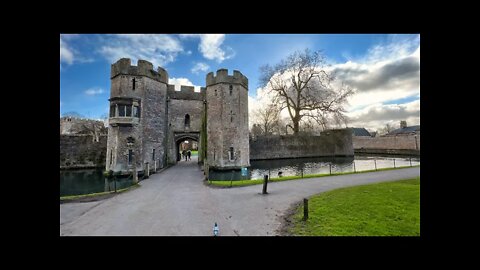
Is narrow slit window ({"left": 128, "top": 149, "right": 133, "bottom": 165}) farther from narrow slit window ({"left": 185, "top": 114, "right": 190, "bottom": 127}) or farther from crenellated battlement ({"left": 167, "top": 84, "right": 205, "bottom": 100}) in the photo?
crenellated battlement ({"left": 167, "top": 84, "right": 205, "bottom": 100})

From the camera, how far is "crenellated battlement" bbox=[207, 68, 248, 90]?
61.4ft

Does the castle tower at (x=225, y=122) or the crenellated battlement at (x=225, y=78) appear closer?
the castle tower at (x=225, y=122)

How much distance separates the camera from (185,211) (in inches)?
273

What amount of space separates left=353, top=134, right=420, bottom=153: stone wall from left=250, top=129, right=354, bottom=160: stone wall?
867 centimetres

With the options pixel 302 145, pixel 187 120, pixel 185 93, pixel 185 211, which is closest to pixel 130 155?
pixel 187 120

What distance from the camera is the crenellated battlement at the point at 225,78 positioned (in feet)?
61.4

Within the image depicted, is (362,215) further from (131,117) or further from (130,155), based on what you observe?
(131,117)

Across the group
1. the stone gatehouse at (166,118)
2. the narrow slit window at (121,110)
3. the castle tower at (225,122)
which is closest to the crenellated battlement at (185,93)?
the stone gatehouse at (166,118)

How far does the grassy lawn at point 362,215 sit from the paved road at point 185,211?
877 mm

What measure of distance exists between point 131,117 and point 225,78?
8269 mm

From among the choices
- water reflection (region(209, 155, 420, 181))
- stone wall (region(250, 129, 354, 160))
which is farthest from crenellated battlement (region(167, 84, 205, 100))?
stone wall (region(250, 129, 354, 160))

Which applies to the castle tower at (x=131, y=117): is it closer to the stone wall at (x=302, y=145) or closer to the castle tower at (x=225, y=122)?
the castle tower at (x=225, y=122)
